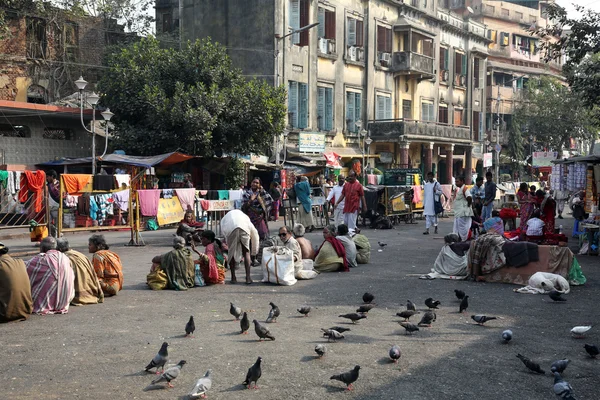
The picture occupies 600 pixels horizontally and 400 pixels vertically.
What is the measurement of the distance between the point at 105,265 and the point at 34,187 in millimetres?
5957

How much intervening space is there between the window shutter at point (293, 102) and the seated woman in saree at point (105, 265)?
22.0m

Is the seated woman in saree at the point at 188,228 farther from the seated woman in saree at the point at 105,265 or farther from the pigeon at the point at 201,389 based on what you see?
the pigeon at the point at 201,389

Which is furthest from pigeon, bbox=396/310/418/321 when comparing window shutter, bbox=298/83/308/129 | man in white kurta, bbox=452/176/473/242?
window shutter, bbox=298/83/308/129

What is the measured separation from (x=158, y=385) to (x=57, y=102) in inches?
941

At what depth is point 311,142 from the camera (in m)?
31.4

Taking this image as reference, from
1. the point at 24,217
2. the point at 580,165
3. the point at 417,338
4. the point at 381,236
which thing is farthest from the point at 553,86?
the point at 417,338

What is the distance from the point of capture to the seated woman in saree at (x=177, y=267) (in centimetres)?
1089

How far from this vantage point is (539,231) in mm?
15125

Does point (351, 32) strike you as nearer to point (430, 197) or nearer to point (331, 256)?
point (430, 197)

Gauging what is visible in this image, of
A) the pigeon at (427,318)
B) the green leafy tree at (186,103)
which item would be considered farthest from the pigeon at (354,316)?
the green leafy tree at (186,103)

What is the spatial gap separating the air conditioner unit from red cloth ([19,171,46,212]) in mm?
20209

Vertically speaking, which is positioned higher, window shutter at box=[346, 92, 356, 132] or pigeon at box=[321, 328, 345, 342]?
window shutter at box=[346, 92, 356, 132]

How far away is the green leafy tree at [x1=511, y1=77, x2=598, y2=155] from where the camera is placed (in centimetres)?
4712

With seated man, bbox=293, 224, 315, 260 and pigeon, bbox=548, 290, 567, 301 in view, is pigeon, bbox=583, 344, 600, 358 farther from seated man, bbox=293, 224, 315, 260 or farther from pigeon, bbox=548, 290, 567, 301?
seated man, bbox=293, 224, 315, 260
